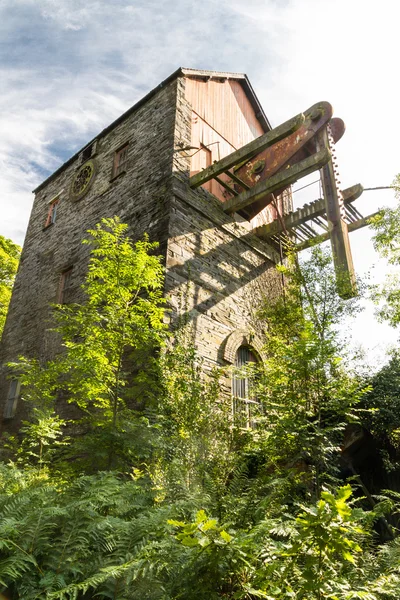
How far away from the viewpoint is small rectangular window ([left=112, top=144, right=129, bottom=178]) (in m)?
11.6

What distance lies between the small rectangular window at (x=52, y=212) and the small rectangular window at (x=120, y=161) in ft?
10.5

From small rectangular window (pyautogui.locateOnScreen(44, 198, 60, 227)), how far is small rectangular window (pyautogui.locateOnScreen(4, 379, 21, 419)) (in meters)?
5.41

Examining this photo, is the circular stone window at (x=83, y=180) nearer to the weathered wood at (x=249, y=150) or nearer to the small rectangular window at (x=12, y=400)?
the weathered wood at (x=249, y=150)

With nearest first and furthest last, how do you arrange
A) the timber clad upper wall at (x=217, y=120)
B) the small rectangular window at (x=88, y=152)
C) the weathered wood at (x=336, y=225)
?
the weathered wood at (x=336, y=225) < the timber clad upper wall at (x=217, y=120) < the small rectangular window at (x=88, y=152)

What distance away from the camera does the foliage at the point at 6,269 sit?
668 inches

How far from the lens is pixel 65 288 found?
11625mm

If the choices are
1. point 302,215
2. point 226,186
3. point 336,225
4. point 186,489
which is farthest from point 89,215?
point 186,489

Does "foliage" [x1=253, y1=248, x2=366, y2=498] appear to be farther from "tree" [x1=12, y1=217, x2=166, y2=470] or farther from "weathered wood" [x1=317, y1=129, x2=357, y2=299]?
"weathered wood" [x1=317, y1=129, x2=357, y2=299]

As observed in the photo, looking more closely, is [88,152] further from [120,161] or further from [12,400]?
[12,400]

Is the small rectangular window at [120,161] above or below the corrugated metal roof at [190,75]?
below

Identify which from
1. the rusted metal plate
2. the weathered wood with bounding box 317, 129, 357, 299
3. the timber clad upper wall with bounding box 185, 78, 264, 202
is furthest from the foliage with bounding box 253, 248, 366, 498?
the timber clad upper wall with bounding box 185, 78, 264, 202

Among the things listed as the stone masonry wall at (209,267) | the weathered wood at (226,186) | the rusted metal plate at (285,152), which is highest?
the rusted metal plate at (285,152)

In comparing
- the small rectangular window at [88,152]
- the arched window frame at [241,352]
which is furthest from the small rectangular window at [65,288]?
the arched window frame at [241,352]

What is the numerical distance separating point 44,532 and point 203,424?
112 inches
